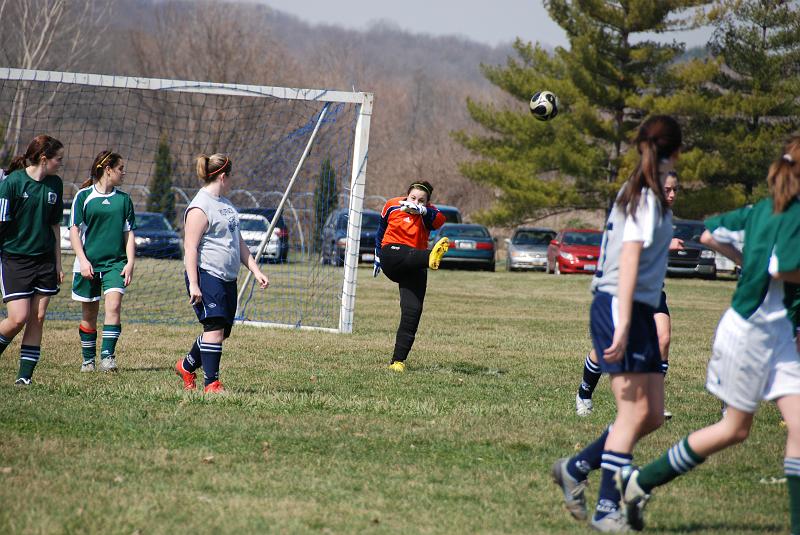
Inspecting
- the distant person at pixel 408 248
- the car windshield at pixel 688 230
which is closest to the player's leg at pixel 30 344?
the distant person at pixel 408 248

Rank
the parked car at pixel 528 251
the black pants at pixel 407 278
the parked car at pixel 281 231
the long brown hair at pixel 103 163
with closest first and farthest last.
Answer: the long brown hair at pixel 103 163 < the black pants at pixel 407 278 < the parked car at pixel 281 231 < the parked car at pixel 528 251

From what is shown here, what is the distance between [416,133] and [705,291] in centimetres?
5932

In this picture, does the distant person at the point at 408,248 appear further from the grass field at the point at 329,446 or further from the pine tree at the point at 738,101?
the pine tree at the point at 738,101

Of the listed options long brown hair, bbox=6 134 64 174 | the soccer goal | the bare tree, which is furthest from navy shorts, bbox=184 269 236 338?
the bare tree

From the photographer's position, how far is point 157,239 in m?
26.0

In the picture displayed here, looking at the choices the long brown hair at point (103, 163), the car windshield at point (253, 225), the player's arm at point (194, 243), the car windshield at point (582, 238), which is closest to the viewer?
the player's arm at point (194, 243)

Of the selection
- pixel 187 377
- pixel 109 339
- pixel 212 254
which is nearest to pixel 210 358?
pixel 187 377

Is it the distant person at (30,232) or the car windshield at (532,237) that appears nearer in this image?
the distant person at (30,232)

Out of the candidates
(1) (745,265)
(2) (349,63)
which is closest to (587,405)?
(1) (745,265)

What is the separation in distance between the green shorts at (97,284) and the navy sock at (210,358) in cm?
166

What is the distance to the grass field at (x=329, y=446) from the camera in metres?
4.92

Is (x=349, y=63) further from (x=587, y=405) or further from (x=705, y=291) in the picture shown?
(x=587, y=405)

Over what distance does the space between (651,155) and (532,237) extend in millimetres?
30885

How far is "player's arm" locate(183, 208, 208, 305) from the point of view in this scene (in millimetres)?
7438
